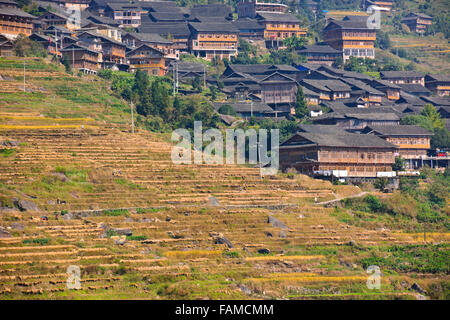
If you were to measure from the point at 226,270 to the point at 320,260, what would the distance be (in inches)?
223

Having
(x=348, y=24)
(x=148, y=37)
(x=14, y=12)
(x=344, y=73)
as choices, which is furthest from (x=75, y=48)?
(x=348, y=24)

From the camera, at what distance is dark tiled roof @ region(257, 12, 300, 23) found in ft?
301

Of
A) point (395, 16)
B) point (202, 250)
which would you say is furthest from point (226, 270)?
point (395, 16)

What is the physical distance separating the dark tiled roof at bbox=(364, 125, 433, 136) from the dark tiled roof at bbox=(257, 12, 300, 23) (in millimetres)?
27698

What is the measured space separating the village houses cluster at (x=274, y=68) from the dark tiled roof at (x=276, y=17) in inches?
4.9

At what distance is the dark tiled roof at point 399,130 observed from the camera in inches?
2616

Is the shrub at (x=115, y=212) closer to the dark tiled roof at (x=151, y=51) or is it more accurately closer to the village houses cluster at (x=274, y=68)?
the village houses cluster at (x=274, y=68)

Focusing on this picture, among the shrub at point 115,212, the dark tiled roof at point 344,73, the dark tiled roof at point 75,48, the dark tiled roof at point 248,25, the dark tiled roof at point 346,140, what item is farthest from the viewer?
the dark tiled roof at point 248,25

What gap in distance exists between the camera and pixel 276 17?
92.4m

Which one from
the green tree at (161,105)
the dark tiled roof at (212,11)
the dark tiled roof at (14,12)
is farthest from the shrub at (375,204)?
the dark tiled roof at (212,11)

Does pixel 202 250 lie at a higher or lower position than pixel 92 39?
lower

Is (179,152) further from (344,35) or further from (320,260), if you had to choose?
(344,35)

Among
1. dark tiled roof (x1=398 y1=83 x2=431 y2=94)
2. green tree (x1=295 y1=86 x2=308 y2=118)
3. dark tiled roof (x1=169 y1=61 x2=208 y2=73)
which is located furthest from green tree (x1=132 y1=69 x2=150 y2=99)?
dark tiled roof (x1=398 y1=83 x2=431 y2=94)
